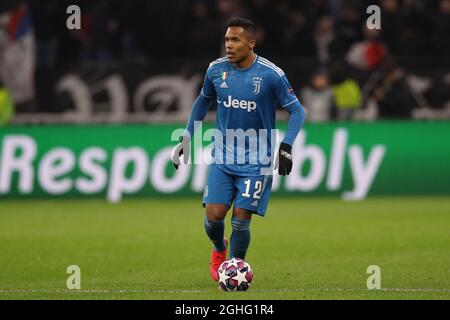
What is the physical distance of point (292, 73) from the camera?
22.8 m

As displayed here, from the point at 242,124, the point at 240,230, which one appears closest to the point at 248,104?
the point at 242,124

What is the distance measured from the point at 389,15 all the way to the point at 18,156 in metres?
8.10

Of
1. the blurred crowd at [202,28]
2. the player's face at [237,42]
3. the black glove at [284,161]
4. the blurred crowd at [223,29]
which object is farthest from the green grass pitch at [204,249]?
the blurred crowd at [202,28]

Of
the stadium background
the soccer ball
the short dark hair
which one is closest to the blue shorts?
the soccer ball

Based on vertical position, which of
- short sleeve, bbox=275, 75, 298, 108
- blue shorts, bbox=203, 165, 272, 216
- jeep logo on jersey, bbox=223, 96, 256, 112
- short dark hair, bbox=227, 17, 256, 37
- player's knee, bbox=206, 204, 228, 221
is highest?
short dark hair, bbox=227, 17, 256, 37

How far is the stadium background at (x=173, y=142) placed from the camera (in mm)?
13648

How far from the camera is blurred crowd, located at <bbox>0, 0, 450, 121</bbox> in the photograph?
2248 cm

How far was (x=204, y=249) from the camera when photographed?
14211 millimetres

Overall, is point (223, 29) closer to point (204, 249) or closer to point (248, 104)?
point (204, 249)

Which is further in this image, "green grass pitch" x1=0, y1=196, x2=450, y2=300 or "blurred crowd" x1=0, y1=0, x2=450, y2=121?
"blurred crowd" x1=0, y1=0, x2=450, y2=121

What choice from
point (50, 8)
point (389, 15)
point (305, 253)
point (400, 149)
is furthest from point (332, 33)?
point (305, 253)

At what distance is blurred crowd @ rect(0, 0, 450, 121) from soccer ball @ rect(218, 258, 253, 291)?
12.0 metres

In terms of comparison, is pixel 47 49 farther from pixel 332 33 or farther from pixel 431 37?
pixel 431 37

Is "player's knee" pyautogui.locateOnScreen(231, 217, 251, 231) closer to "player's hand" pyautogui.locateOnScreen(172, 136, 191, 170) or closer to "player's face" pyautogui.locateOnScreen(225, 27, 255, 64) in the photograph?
"player's hand" pyautogui.locateOnScreen(172, 136, 191, 170)
